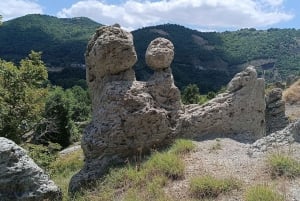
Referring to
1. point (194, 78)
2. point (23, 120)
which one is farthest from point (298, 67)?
point (23, 120)

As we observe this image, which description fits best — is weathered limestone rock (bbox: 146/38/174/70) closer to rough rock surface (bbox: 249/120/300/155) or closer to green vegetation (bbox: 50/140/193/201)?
green vegetation (bbox: 50/140/193/201)

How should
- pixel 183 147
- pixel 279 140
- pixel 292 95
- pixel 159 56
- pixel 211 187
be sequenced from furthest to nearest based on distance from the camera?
pixel 292 95 → pixel 159 56 → pixel 183 147 → pixel 279 140 → pixel 211 187

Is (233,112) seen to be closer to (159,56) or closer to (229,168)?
(159,56)

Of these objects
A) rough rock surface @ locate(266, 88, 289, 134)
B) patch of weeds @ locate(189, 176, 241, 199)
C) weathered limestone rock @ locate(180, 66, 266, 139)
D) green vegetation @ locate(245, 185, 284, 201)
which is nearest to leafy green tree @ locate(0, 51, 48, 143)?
weathered limestone rock @ locate(180, 66, 266, 139)

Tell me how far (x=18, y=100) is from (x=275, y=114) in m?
12.3

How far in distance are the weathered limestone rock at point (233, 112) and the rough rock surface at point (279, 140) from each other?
2.10 metres

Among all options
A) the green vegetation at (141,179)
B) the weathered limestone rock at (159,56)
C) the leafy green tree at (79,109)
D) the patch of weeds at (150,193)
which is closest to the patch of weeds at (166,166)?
the green vegetation at (141,179)

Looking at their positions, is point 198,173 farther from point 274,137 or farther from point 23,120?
point 23,120

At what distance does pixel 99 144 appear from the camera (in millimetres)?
12594

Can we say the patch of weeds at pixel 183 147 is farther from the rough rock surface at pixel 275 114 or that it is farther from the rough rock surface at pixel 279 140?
the rough rock surface at pixel 275 114

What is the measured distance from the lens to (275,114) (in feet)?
73.7

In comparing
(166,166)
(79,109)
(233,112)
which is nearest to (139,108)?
(166,166)

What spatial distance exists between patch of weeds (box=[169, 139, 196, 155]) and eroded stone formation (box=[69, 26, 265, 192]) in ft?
2.33

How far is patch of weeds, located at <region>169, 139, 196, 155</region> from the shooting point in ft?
39.8
